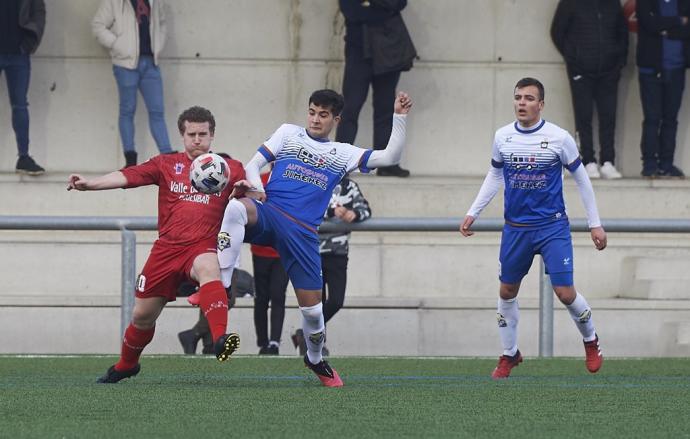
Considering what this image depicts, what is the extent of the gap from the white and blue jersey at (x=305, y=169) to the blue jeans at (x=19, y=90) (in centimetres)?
656

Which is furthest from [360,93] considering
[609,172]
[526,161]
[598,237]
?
[598,237]

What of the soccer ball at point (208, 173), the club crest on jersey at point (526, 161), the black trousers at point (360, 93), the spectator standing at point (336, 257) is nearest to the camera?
the soccer ball at point (208, 173)

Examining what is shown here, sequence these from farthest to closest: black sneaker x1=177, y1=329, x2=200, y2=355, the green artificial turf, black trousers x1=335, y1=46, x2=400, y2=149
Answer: black trousers x1=335, y1=46, x2=400, y2=149 → black sneaker x1=177, y1=329, x2=200, y2=355 → the green artificial turf

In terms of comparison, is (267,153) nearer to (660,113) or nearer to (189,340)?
(189,340)

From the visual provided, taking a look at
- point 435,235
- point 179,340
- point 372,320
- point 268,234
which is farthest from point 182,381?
point 435,235

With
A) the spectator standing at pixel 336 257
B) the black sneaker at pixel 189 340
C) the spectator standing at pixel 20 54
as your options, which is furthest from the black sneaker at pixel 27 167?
the spectator standing at pixel 336 257

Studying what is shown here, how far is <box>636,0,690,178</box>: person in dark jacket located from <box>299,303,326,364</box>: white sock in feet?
24.3

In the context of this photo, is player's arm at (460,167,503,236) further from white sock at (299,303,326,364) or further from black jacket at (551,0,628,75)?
black jacket at (551,0,628,75)

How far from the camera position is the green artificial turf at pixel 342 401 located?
7.35 meters

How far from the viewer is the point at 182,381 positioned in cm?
984

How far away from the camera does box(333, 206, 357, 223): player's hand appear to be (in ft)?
41.4

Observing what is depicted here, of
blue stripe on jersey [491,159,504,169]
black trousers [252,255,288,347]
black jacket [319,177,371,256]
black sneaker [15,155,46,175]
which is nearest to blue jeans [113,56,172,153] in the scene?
black sneaker [15,155,46,175]

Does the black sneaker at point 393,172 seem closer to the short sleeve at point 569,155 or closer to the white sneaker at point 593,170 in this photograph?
the white sneaker at point 593,170

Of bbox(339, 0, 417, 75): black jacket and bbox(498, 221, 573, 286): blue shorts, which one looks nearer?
bbox(498, 221, 573, 286): blue shorts
